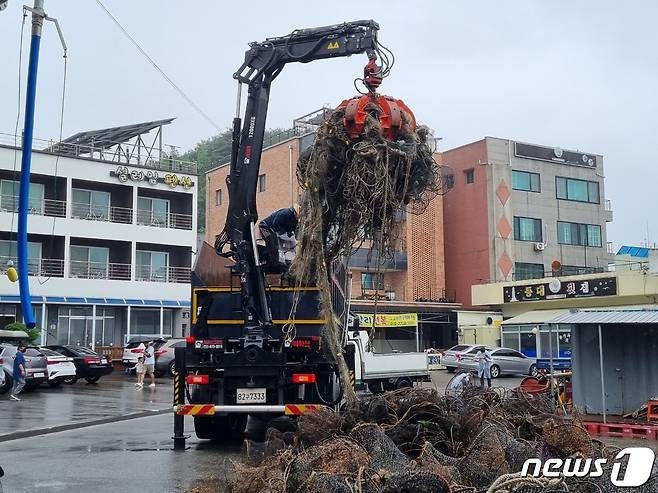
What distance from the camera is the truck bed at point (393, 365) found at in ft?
76.4

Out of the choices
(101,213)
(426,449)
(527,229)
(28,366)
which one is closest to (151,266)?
(101,213)

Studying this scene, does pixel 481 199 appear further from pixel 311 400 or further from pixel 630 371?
pixel 311 400

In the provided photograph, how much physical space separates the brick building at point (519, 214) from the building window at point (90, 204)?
2165cm

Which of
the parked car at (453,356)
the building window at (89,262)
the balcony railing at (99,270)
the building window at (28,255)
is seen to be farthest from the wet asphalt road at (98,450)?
the parked car at (453,356)

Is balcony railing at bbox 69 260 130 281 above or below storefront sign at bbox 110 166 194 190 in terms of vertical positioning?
below

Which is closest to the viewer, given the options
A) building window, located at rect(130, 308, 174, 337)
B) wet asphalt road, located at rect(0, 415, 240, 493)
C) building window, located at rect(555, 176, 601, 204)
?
wet asphalt road, located at rect(0, 415, 240, 493)

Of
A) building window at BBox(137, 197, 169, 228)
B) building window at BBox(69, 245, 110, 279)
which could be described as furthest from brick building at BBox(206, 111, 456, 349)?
building window at BBox(69, 245, 110, 279)

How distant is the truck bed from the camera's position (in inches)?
917

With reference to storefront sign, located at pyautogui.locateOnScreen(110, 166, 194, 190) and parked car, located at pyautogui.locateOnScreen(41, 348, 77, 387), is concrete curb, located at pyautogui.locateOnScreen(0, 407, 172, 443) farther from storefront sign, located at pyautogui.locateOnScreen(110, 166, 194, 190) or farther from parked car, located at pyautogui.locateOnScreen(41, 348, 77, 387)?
storefront sign, located at pyautogui.locateOnScreen(110, 166, 194, 190)

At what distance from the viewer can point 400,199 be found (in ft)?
32.3

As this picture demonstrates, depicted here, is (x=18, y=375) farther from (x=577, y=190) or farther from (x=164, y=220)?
(x=577, y=190)

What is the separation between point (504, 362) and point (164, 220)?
20.0 metres

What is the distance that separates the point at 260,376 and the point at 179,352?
137 centimetres

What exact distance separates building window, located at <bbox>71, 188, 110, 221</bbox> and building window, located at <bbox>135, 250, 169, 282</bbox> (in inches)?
113
